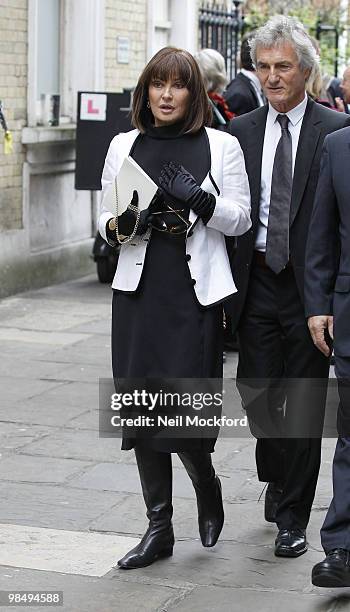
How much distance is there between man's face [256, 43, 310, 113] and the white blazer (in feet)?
0.89

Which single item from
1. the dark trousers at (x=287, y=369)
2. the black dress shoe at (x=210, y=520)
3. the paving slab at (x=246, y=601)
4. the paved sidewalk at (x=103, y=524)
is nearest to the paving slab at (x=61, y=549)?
the paved sidewalk at (x=103, y=524)

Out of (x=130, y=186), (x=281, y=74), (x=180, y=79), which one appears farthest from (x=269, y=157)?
(x=130, y=186)

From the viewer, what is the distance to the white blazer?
15.7 ft

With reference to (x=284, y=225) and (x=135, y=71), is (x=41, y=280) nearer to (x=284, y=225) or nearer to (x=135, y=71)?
(x=135, y=71)

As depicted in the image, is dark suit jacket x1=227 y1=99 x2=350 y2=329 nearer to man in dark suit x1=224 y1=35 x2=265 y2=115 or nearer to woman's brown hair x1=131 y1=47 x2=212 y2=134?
woman's brown hair x1=131 y1=47 x2=212 y2=134

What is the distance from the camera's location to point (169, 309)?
4.81 metres

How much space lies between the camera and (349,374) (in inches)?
179

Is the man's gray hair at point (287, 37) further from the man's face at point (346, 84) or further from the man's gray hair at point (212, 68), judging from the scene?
the man's gray hair at point (212, 68)

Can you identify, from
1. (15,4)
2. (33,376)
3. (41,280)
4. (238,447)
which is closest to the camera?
(238,447)

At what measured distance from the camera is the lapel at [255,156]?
5055 mm

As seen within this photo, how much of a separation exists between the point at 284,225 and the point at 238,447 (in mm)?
2033

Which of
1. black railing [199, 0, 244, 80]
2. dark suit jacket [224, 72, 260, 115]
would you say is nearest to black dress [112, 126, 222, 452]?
dark suit jacket [224, 72, 260, 115]

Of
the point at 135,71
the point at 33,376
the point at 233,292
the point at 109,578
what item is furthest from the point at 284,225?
the point at 135,71

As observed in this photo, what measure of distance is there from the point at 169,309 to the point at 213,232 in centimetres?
33
